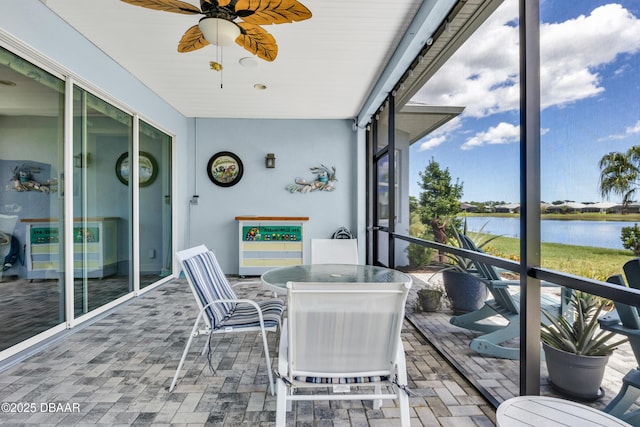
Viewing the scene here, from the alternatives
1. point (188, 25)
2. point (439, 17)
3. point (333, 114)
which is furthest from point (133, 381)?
point (333, 114)

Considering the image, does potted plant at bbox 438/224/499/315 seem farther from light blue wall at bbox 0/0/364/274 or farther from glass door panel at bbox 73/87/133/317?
glass door panel at bbox 73/87/133/317

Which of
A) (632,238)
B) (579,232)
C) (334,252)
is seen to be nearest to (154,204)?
(334,252)

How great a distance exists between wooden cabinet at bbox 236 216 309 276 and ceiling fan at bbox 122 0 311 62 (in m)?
3.38

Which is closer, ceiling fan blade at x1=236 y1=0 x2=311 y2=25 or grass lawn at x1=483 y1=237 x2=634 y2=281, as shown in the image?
grass lawn at x1=483 y1=237 x2=634 y2=281

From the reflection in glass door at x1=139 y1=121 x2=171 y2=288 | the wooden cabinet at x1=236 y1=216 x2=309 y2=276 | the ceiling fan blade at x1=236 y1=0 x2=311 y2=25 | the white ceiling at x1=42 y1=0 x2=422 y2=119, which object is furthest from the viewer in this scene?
the wooden cabinet at x1=236 y1=216 x2=309 y2=276

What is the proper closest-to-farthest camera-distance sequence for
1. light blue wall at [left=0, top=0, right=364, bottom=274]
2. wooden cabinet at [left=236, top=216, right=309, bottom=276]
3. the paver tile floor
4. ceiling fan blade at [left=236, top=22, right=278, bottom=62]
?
the paver tile floor < ceiling fan blade at [left=236, top=22, right=278, bottom=62] < wooden cabinet at [left=236, top=216, right=309, bottom=276] < light blue wall at [left=0, top=0, right=364, bottom=274]

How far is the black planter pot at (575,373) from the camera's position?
62.6 inches

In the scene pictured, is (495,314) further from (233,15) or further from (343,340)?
(233,15)

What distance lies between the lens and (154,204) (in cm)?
484

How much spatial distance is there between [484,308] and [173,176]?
507 cm

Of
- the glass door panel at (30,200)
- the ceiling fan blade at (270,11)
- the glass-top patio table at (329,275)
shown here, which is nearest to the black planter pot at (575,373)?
the glass-top patio table at (329,275)

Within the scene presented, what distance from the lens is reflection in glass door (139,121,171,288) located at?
Answer: 4.53 m

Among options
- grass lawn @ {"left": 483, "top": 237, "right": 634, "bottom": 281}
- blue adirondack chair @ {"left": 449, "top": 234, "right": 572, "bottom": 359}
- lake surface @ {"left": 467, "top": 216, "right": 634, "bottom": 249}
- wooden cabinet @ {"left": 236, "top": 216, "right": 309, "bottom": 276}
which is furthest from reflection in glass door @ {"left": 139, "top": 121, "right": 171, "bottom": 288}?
grass lawn @ {"left": 483, "top": 237, "right": 634, "bottom": 281}

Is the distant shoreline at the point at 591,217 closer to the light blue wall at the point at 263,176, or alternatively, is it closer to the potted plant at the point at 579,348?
the potted plant at the point at 579,348
